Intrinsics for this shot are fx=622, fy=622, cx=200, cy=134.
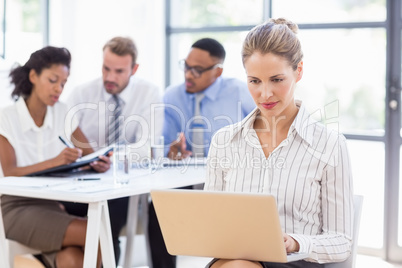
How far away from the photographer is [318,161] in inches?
77.0

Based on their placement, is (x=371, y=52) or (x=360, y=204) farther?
(x=371, y=52)

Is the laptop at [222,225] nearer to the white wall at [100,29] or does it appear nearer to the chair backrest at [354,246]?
the chair backrest at [354,246]

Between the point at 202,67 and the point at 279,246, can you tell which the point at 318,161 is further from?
Answer: the point at 202,67

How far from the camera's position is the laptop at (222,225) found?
1635 mm

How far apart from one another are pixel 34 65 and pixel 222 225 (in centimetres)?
183

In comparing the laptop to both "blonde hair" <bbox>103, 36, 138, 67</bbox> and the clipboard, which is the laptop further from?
"blonde hair" <bbox>103, 36, 138, 67</bbox>

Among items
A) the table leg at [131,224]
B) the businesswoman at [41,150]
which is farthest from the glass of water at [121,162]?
the table leg at [131,224]

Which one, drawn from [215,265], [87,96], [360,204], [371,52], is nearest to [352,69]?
[371,52]

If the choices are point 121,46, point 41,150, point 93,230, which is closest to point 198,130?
point 121,46

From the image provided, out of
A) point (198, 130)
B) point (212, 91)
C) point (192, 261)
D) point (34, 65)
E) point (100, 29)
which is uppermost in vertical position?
point (100, 29)

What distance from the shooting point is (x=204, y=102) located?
374cm

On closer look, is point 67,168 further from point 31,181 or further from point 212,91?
point 212,91

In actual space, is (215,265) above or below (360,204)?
below

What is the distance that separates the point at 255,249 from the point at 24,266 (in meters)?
1.58
